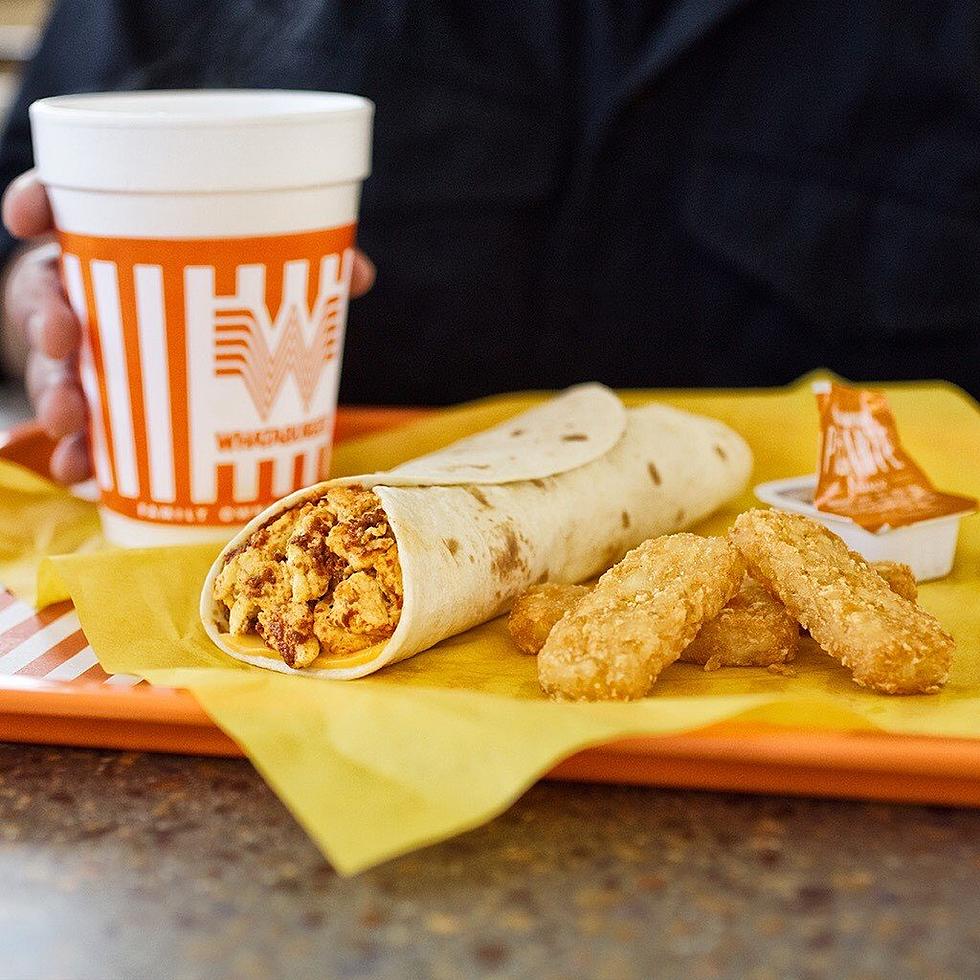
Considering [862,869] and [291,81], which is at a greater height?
[291,81]

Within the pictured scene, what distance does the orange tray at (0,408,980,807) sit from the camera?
2.99 feet

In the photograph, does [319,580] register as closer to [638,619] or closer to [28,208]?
[638,619]

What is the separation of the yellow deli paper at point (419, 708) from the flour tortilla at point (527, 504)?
0.04 m

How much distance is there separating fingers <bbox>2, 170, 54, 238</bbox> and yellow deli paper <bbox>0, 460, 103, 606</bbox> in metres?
0.34

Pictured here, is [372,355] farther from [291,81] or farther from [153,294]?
[153,294]

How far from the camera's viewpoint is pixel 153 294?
1277 mm

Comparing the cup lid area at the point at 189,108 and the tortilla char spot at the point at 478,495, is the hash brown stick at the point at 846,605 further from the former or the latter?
the cup lid area at the point at 189,108

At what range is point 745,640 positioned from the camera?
1.12 metres

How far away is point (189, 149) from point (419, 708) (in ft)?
1.92

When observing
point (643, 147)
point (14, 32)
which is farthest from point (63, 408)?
point (14, 32)

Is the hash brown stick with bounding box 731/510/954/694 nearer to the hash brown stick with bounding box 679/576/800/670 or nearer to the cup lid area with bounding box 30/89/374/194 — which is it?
the hash brown stick with bounding box 679/576/800/670

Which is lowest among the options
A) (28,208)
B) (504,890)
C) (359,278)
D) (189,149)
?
(504,890)

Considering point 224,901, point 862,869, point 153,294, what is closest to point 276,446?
point 153,294

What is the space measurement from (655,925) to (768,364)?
159cm
